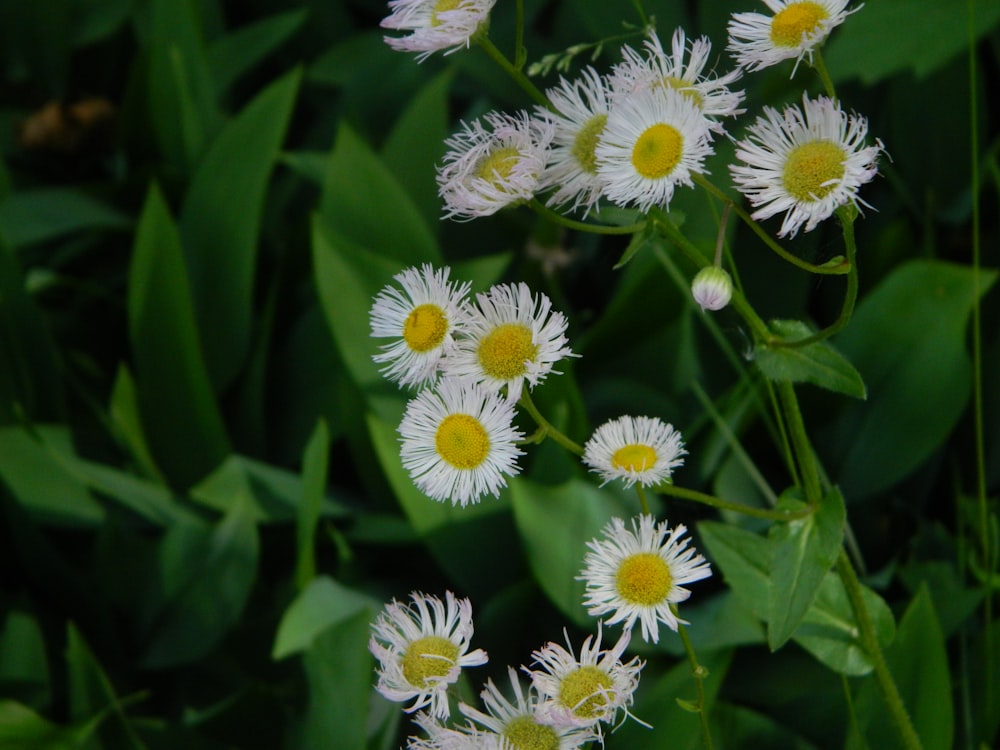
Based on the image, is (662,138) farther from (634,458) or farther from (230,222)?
(230,222)

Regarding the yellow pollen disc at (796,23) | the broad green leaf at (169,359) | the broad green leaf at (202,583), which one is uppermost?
the yellow pollen disc at (796,23)

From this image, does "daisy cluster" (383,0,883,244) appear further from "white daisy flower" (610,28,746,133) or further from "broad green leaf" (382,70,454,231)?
"broad green leaf" (382,70,454,231)

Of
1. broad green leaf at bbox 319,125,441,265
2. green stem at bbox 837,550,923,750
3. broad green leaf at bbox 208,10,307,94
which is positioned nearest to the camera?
green stem at bbox 837,550,923,750

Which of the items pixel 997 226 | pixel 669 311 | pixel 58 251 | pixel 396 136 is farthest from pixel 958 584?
pixel 58 251

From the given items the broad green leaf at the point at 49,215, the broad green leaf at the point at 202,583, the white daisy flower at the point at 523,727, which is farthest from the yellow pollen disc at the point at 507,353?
the broad green leaf at the point at 49,215

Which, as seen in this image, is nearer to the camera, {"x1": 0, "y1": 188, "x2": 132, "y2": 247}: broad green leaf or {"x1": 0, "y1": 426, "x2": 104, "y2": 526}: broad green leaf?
{"x1": 0, "y1": 426, "x2": 104, "y2": 526}: broad green leaf

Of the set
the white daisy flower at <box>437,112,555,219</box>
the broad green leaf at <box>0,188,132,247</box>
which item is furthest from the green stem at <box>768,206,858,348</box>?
the broad green leaf at <box>0,188,132,247</box>

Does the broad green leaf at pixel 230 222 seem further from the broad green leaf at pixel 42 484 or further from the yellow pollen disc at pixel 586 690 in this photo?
the yellow pollen disc at pixel 586 690
